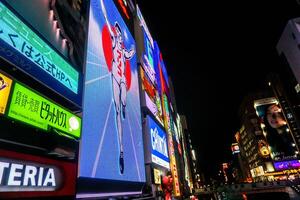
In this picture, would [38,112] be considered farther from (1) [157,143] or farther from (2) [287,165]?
(2) [287,165]

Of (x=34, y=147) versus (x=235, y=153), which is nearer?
(x=34, y=147)

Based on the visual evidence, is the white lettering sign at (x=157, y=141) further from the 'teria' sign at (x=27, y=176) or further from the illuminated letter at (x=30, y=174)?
the illuminated letter at (x=30, y=174)

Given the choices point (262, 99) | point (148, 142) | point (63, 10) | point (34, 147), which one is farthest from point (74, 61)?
point (262, 99)

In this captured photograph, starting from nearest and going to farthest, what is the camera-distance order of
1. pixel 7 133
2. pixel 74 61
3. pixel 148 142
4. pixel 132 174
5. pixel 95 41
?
pixel 7 133 → pixel 74 61 → pixel 95 41 → pixel 132 174 → pixel 148 142

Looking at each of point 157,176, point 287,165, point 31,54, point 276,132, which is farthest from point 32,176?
point 276,132

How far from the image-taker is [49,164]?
16.2 ft

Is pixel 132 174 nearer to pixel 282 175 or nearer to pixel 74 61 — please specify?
pixel 74 61

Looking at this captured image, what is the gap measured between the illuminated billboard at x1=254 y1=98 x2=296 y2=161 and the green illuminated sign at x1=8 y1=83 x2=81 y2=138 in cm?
7716

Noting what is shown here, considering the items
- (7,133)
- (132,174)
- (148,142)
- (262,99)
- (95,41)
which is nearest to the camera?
(7,133)

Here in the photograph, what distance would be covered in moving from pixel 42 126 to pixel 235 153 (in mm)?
125806

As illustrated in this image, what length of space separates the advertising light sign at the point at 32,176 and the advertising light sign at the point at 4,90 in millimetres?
823

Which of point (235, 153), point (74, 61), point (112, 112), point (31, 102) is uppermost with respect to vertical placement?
point (235, 153)

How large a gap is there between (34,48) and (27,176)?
9.67 feet

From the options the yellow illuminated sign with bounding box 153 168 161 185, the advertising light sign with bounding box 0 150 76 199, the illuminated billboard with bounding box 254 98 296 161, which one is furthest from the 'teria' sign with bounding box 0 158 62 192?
the illuminated billboard with bounding box 254 98 296 161
